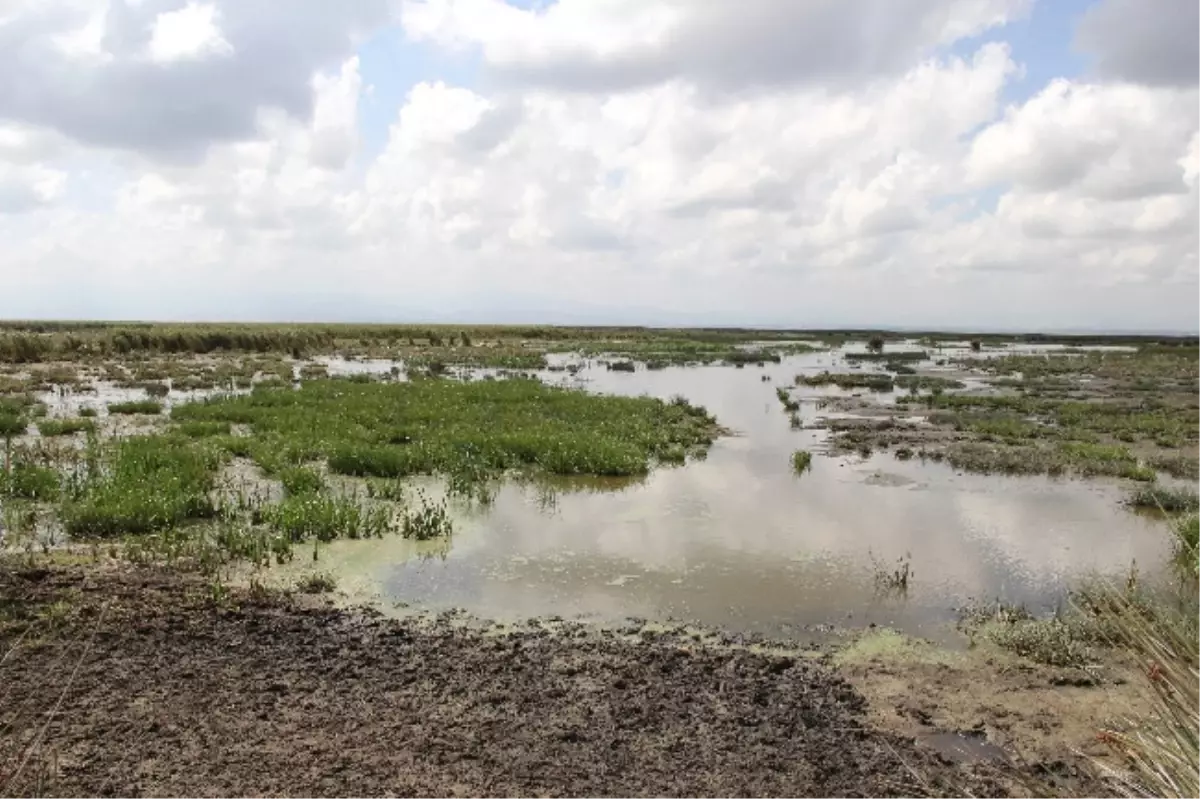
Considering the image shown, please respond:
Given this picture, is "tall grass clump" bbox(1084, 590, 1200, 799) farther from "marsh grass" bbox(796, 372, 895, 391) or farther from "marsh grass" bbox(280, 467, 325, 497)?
"marsh grass" bbox(796, 372, 895, 391)

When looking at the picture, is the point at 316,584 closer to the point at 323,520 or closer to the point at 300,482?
the point at 323,520

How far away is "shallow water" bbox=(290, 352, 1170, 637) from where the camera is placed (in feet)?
35.7

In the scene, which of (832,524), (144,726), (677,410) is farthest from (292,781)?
(677,410)

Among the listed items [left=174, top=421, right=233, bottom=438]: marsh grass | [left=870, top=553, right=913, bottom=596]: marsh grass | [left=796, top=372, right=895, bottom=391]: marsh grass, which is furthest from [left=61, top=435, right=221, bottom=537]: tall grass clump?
[left=796, top=372, right=895, bottom=391]: marsh grass

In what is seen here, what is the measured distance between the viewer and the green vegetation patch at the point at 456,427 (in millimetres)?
18984

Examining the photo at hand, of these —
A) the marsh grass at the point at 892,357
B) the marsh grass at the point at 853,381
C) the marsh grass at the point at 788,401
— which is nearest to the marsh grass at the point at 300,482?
the marsh grass at the point at 788,401

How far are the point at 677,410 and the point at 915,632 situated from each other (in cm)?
1934

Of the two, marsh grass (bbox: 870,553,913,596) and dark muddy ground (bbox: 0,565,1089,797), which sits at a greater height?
dark muddy ground (bbox: 0,565,1089,797)

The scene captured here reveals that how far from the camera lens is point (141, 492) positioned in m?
13.5

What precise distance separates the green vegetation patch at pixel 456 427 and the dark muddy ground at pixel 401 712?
906 cm

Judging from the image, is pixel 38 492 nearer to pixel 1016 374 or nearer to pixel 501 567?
pixel 501 567

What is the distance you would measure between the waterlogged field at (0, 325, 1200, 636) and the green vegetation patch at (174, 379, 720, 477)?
0.11 metres

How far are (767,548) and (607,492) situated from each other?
5032 millimetres

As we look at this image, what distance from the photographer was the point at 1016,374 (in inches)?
2167
